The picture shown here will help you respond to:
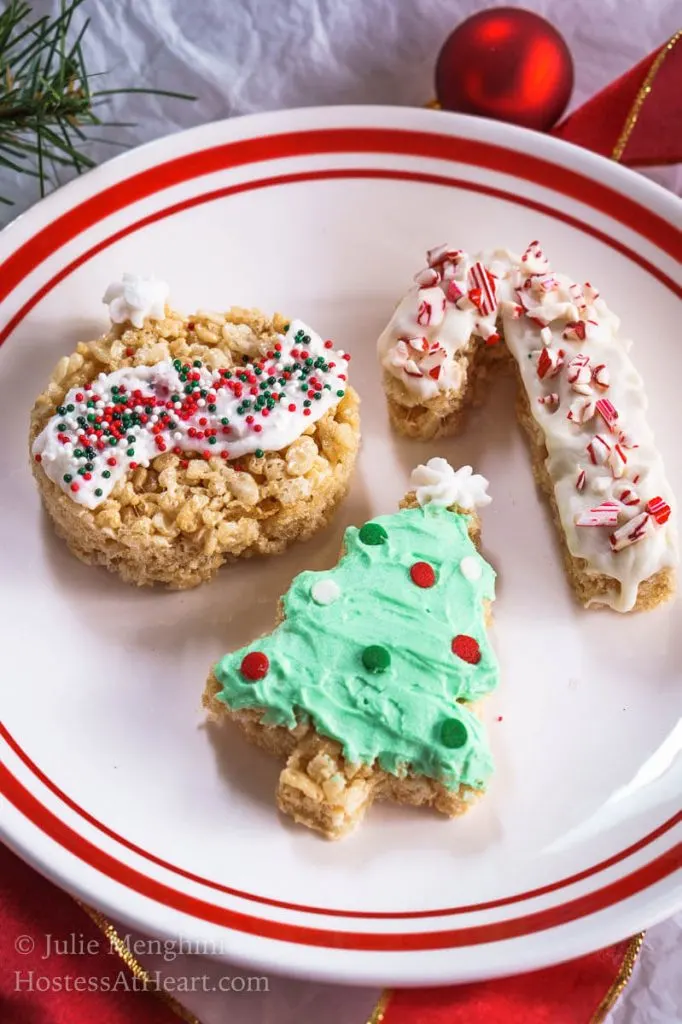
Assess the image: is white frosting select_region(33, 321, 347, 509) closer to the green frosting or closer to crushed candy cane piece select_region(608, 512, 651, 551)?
the green frosting

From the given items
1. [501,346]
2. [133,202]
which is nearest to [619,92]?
[501,346]

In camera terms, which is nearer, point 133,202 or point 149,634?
point 149,634

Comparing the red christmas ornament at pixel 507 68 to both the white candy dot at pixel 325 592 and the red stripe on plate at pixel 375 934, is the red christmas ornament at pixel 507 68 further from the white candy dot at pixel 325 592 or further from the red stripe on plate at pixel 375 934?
the red stripe on plate at pixel 375 934

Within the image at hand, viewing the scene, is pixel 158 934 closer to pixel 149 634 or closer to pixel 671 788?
pixel 149 634

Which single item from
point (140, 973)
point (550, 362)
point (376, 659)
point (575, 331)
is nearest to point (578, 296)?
point (575, 331)

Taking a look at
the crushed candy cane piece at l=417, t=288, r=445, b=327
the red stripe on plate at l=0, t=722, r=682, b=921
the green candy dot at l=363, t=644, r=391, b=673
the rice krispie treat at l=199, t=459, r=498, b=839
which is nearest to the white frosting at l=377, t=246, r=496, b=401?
the crushed candy cane piece at l=417, t=288, r=445, b=327

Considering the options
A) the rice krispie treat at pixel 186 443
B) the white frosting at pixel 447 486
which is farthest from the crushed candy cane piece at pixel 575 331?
the rice krispie treat at pixel 186 443

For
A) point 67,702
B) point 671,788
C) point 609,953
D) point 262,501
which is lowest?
point 609,953
